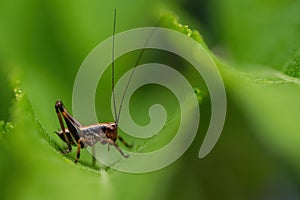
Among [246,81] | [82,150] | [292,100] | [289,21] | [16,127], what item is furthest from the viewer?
[289,21]

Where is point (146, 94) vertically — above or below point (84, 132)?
above

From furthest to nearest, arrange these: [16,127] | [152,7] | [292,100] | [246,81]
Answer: [152,7], [292,100], [246,81], [16,127]

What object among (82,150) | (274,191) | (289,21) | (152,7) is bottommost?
(274,191)

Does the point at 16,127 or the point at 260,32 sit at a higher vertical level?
the point at 260,32

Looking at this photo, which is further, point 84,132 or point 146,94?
point 146,94

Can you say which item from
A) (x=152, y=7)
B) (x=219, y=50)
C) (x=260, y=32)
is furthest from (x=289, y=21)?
(x=152, y=7)

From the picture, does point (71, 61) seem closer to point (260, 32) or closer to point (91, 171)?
point (260, 32)

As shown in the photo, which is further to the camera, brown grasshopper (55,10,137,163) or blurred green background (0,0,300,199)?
brown grasshopper (55,10,137,163)

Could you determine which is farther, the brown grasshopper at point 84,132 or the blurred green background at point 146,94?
the brown grasshopper at point 84,132
